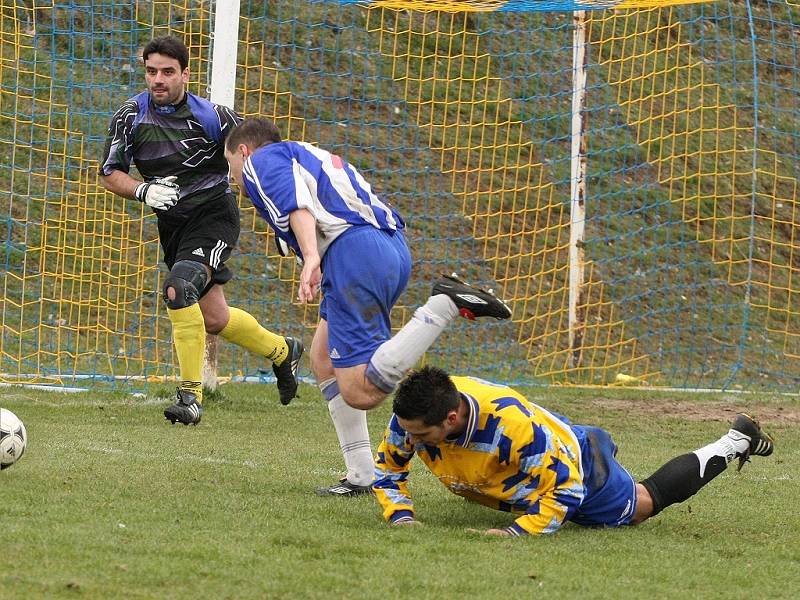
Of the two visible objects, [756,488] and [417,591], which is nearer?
[417,591]

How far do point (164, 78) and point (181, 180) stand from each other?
0.61 metres

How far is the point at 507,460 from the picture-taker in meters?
4.93

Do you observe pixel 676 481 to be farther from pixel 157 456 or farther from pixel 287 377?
pixel 287 377

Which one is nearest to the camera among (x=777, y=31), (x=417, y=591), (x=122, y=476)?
(x=417, y=591)

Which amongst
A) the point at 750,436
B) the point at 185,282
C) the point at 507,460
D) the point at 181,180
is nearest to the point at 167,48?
the point at 181,180

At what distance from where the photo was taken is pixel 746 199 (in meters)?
15.8

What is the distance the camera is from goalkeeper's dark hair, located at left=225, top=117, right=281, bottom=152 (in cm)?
559

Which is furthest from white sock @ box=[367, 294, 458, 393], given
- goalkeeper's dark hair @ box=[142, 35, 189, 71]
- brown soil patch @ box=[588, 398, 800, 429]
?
brown soil patch @ box=[588, 398, 800, 429]

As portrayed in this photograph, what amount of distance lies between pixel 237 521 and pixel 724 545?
1860mm

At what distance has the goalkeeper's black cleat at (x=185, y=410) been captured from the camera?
7414 mm

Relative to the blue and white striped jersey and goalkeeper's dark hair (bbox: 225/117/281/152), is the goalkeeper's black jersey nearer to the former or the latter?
goalkeeper's dark hair (bbox: 225/117/281/152)

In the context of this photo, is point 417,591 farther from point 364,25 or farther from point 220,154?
point 364,25

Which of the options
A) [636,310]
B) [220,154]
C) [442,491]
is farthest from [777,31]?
[442,491]

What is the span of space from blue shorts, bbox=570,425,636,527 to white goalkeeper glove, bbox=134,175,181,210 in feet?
10.8
